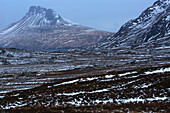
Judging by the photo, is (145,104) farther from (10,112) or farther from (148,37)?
(148,37)

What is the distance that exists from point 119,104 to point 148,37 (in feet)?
611

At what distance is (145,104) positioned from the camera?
20000 mm

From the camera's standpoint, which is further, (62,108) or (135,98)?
(135,98)

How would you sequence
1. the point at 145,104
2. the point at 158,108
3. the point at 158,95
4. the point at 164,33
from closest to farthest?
the point at 158,108 → the point at 145,104 → the point at 158,95 → the point at 164,33

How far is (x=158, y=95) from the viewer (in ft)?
73.9

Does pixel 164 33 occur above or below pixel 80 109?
above

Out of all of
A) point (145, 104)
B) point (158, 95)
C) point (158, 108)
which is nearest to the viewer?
point (158, 108)

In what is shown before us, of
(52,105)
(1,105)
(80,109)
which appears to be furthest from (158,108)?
(1,105)

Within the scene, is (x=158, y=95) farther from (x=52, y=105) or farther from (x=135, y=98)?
(x=52, y=105)

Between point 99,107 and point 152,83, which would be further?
point 152,83

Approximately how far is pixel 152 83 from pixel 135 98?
7.76 metres

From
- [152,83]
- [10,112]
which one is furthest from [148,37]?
[10,112]

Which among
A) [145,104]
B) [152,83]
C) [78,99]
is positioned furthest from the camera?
[152,83]

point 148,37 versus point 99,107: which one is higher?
point 148,37
